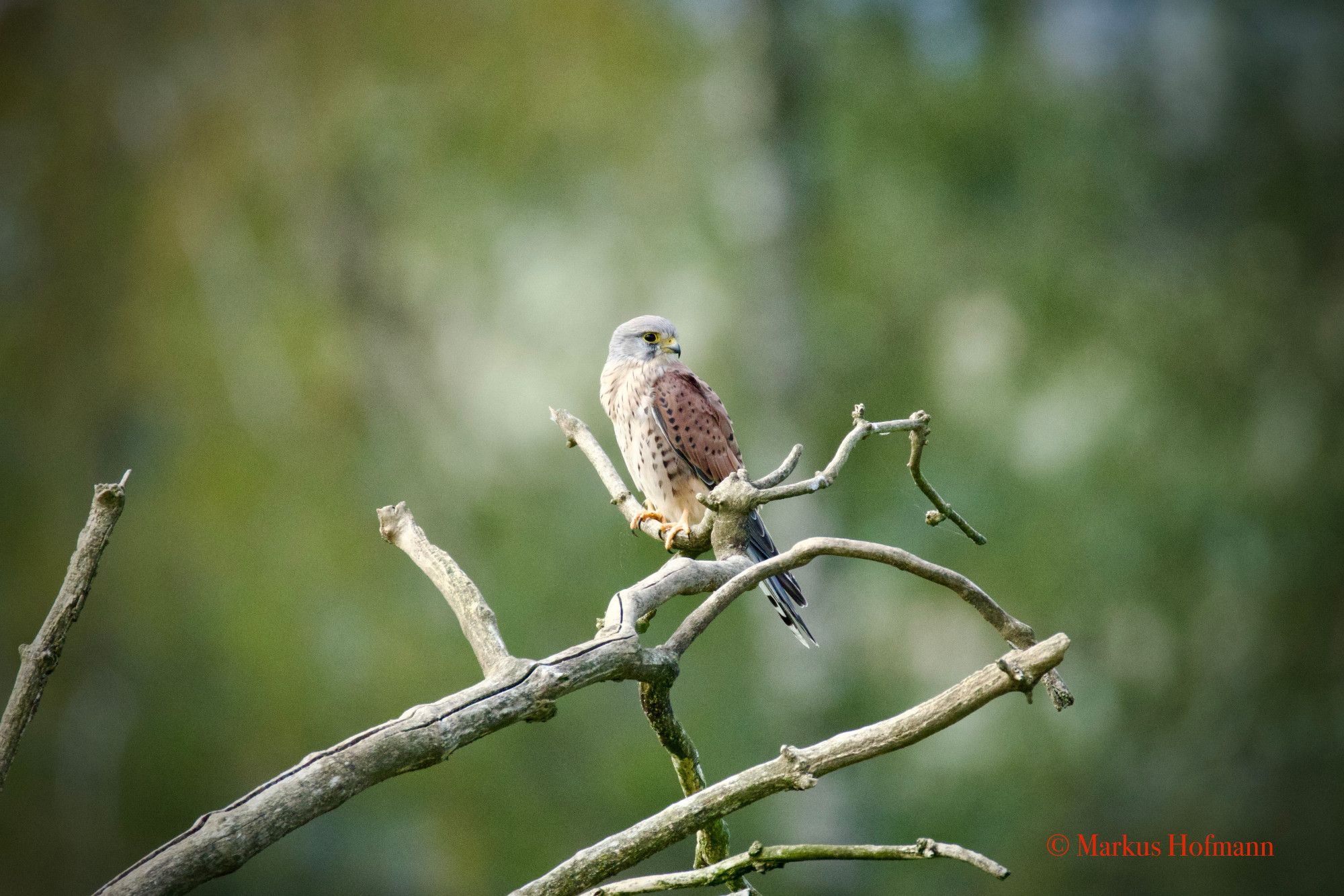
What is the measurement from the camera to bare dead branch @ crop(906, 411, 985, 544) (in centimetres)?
179

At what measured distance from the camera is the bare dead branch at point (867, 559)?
1.56m

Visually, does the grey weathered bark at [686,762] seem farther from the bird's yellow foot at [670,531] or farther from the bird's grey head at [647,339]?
the bird's grey head at [647,339]

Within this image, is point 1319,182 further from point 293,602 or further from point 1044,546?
point 293,602

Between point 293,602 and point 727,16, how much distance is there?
426cm

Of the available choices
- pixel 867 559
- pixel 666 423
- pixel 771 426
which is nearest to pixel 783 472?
pixel 867 559

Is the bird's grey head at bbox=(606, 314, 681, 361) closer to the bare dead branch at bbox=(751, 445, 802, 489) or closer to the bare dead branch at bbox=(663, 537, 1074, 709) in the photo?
the bare dead branch at bbox=(751, 445, 802, 489)

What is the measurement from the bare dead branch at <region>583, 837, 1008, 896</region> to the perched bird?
5.24 feet

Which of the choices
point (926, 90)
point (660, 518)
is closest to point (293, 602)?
point (660, 518)

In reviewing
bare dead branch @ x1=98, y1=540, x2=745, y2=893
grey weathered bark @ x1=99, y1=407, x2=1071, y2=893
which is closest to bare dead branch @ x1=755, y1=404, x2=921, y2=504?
grey weathered bark @ x1=99, y1=407, x2=1071, y2=893

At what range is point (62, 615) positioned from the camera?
1.33 metres

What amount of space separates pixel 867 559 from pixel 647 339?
172 centimetres

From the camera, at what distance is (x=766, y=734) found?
6.11 m

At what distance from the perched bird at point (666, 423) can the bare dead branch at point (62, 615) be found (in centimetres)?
181

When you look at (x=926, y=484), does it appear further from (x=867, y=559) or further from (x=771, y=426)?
(x=771, y=426)
